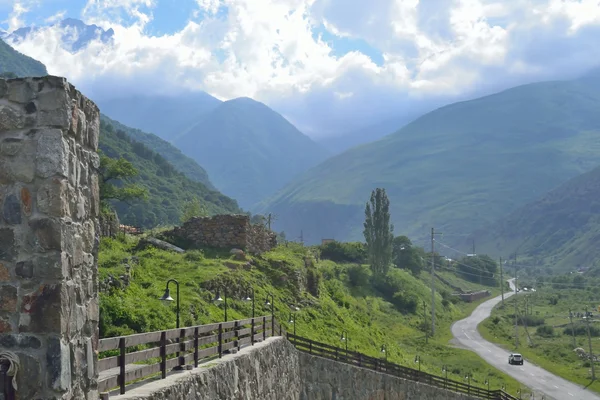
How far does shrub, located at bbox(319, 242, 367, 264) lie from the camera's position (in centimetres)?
8925

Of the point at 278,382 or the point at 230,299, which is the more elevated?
the point at 230,299

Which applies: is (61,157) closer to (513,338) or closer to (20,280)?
(20,280)

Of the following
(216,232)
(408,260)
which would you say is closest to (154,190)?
(408,260)

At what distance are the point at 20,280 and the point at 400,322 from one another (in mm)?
70778

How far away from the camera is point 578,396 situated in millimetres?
54219

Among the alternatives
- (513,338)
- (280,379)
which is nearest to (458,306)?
(513,338)

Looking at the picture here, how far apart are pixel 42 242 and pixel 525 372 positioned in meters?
61.5

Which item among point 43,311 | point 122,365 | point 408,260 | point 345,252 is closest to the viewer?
point 43,311

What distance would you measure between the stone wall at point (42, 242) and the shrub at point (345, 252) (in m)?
80.9

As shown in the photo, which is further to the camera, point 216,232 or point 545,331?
point 545,331

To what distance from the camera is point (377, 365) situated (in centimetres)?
2866

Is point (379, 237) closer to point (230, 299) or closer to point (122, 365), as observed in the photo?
point (230, 299)

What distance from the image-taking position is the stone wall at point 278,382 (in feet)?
35.1

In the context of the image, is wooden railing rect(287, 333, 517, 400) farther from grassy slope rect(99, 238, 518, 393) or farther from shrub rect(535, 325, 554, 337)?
shrub rect(535, 325, 554, 337)
